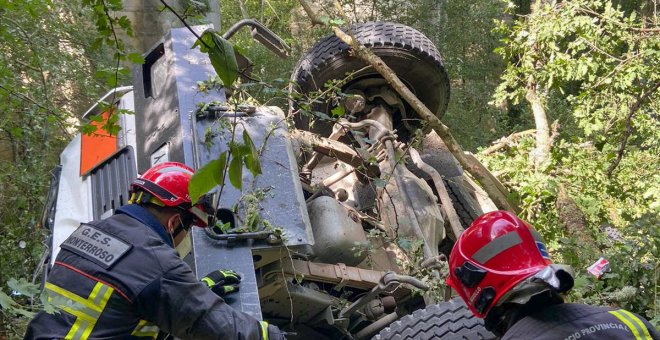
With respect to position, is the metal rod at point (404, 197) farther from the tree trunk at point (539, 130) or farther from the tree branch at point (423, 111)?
the tree trunk at point (539, 130)

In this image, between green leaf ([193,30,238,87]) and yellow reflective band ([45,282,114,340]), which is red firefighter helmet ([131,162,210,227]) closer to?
yellow reflective band ([45,282,114,340])

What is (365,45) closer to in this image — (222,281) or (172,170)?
(172,170)

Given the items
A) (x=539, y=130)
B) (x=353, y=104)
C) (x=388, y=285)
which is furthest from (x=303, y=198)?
(x=539, y=130)

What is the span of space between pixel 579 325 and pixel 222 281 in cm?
149

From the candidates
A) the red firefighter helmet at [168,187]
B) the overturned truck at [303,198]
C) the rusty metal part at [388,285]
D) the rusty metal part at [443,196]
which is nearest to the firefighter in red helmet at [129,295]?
the red firefighter helmet at [168,187]

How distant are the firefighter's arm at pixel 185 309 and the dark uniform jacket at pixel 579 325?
100 centimetres

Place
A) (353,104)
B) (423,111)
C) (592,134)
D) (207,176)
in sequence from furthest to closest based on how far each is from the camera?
(592,134) → (353,104) → (423,111) → (207,176)

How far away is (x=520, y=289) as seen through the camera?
186cm

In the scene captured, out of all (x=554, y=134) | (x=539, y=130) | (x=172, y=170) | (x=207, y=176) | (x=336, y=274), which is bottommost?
(x=207, y=176)

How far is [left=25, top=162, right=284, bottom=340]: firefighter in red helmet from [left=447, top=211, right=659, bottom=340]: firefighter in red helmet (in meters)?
0.80

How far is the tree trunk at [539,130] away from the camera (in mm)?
6605

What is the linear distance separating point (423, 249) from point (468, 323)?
100cm

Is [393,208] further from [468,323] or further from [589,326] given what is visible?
[589,326]

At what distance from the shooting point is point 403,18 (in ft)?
33.1
